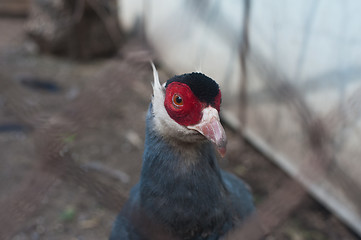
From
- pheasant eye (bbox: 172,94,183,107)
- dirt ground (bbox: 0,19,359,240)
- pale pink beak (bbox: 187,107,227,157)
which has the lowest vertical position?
dirt ground (bbox: 0,19,359,240)

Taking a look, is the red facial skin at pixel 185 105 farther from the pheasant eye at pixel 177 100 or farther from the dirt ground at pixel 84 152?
the dirt ground at pixel 84 152

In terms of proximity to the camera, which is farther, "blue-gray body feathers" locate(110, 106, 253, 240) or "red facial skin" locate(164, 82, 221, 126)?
"blue-gray body feathers" locate(110, 106, 253, 240)

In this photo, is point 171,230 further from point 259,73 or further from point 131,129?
point 131,129

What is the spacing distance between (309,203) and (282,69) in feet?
3.18

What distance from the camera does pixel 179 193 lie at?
4.71 feet

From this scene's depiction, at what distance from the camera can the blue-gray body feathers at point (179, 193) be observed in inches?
56.6

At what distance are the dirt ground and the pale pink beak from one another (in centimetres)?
32

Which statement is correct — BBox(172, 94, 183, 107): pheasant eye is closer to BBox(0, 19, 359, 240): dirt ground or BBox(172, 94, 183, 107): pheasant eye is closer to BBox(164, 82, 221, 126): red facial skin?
BBox(164, 82, 221, 126): red facial skin

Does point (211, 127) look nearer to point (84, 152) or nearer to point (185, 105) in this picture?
point (185, 105)

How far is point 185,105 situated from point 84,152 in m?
2.10

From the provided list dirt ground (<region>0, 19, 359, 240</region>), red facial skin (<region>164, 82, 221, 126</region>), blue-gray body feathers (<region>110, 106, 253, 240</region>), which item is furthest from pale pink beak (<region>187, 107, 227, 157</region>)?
dirt ground (<region>0, 19, 359, 240</region>)

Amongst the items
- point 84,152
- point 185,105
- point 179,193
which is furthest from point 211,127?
point 84,152

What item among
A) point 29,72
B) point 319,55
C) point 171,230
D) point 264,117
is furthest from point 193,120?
point 29,72

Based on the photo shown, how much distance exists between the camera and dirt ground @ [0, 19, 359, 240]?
255cm
